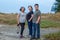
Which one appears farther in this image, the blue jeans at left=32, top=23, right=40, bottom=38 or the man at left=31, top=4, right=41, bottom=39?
the blue jeans at left=32, top=23, right=40, bottom=38

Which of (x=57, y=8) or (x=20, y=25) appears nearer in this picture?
(x=20, y=25)

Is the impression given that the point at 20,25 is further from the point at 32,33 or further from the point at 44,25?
the point at 44,25

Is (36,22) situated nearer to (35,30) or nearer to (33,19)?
(33,19)

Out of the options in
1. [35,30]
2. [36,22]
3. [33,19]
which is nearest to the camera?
[36,22]

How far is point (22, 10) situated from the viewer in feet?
47.8

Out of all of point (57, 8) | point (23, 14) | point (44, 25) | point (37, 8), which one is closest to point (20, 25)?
point (23, 14)

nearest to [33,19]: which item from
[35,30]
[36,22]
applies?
[36,22]

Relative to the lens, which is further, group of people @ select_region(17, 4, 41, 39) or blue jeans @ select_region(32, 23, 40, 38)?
blue jeans @ select_region(32, 23, 40, 38)

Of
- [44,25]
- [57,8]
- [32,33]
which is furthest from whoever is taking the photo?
[57,8]

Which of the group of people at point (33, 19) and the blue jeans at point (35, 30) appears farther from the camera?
the blue jeans at point (35, 30)

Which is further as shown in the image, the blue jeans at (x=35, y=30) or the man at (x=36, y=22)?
the blue jeans at (x=35, y=30)

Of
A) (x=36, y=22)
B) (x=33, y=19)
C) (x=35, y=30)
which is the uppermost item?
(x=33, y=19)

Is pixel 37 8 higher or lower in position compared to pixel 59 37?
higher

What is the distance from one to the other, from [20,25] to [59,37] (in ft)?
7.85
